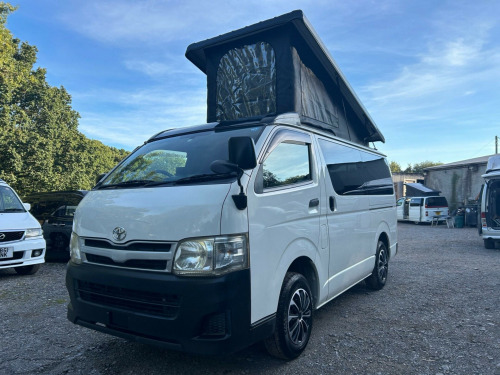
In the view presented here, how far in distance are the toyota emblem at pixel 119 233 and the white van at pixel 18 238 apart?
505 centimetres

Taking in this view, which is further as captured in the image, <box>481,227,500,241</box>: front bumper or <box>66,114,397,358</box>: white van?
<box>481,227,500,241</box>: front bumper

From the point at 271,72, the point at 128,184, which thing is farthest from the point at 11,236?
the point at 271,72

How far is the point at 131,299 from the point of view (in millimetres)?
2738

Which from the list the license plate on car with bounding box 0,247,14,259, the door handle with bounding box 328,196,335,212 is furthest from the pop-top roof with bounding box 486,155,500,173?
the license plate on car with bounding box 0,247,14,259

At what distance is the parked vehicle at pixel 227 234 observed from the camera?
2.56m

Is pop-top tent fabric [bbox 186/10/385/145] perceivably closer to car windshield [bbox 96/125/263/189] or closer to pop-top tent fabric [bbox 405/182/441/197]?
car windshield [bbox 96/125/263/189]

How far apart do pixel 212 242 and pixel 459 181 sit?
1012 inches

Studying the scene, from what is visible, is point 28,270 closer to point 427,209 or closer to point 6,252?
point 6,252

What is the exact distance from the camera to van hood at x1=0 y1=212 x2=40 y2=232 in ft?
21.9

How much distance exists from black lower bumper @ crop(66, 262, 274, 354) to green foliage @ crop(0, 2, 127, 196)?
59.5ft

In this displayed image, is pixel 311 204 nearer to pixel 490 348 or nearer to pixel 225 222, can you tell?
pixel 225 222

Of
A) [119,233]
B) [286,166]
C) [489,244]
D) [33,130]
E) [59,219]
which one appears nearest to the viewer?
[119,233]

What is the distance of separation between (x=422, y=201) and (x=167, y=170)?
2043 cm

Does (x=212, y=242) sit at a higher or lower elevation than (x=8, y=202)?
lower
